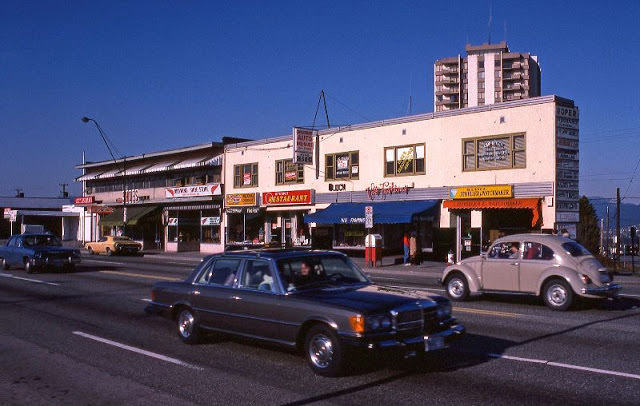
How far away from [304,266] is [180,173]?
3893 centimetres

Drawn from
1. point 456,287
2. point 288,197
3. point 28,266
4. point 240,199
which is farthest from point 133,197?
point 456,287

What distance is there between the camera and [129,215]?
161 ft

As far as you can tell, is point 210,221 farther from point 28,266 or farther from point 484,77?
point 484,77

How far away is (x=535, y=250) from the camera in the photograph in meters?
14.2

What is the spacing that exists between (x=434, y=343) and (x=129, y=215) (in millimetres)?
44892

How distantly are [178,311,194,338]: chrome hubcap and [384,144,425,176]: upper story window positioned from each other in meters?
21.9

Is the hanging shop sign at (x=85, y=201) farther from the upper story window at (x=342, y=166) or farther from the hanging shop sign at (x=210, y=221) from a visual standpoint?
the upper story window at (x=342, y=166)

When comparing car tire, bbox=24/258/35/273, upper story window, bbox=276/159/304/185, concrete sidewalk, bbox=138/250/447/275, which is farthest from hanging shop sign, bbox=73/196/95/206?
car tire, bbox=24/258/35/273

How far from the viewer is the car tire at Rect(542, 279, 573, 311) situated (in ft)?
43.7

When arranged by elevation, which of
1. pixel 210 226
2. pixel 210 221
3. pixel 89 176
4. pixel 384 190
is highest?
pixel 89 176

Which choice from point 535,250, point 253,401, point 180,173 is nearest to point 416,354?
point 253,401

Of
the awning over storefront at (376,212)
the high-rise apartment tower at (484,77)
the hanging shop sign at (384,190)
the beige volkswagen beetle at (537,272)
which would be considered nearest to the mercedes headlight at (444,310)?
the beige volkswagen beetle at (537,272)

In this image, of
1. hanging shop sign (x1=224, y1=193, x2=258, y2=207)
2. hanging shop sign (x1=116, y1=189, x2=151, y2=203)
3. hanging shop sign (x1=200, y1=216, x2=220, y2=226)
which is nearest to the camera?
hanging shop sign (x1=224, y1=193, x2=258, y2=207)

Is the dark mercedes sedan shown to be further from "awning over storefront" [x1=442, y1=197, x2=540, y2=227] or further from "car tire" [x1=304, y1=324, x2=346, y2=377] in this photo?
"awning over storefront" [x1=442, y1=197, x2=540, y2=227]
